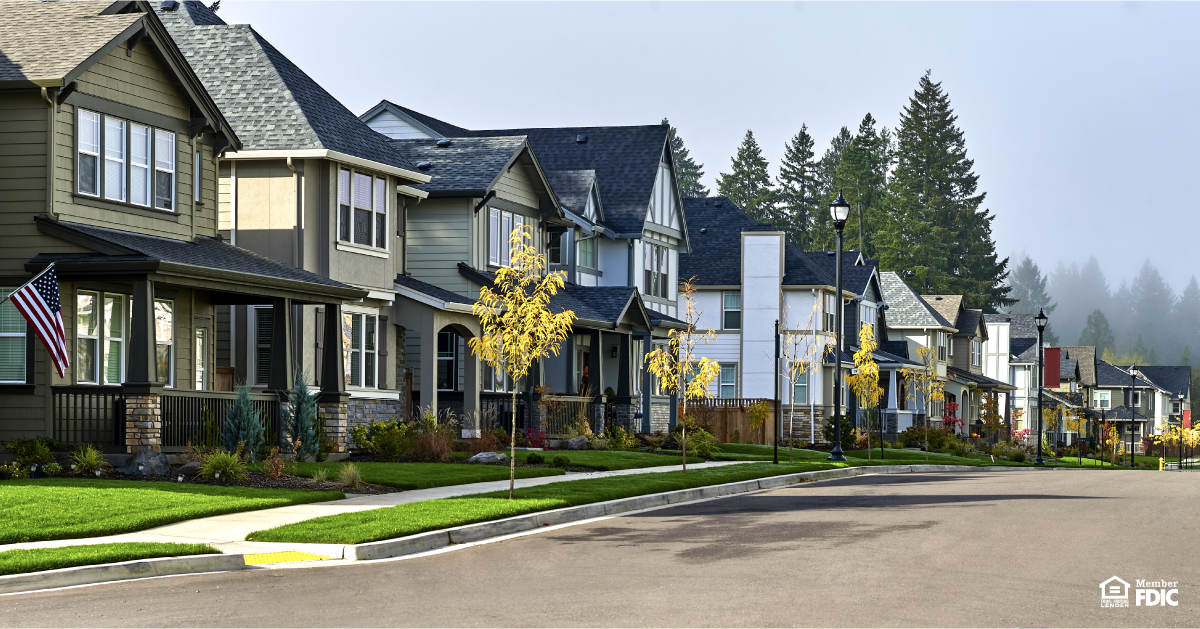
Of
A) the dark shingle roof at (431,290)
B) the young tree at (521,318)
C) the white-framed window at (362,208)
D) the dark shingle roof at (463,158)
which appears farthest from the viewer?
the dark shingle roof at (463,158)

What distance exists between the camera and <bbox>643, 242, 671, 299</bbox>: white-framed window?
47812 millimetres

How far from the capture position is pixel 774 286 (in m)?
57.3

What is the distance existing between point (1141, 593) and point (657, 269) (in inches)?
1461

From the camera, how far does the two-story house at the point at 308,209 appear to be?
96.8 ft

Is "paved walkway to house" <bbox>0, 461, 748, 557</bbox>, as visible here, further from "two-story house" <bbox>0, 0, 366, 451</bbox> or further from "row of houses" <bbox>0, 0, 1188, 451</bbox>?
"two-story house" <bbox>0, 0, 366, 451</bbox>

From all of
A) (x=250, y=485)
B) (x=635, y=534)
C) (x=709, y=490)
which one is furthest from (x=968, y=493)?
(x=250, y=485)

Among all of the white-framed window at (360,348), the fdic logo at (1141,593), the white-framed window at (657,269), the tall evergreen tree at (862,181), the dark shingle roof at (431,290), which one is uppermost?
the tall evergreen tree at (862,181)

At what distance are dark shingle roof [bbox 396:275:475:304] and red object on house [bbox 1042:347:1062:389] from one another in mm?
80285

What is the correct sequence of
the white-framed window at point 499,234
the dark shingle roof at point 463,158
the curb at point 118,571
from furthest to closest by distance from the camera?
the white-framed window at point 499,234 < the dark shingle roof at point 463,158 < the curb at point 118,571

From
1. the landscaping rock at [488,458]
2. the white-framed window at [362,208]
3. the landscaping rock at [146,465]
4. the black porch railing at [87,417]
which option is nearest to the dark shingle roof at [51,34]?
the black porch railing at [87,417]

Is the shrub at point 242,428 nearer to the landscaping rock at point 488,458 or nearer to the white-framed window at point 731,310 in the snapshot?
the landscaping rock at point 488,458

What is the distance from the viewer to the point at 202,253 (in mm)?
25516

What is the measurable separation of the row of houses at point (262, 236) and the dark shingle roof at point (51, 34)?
A: 2.9 inches

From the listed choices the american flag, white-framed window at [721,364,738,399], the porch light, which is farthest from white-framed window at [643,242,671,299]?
the american flag
